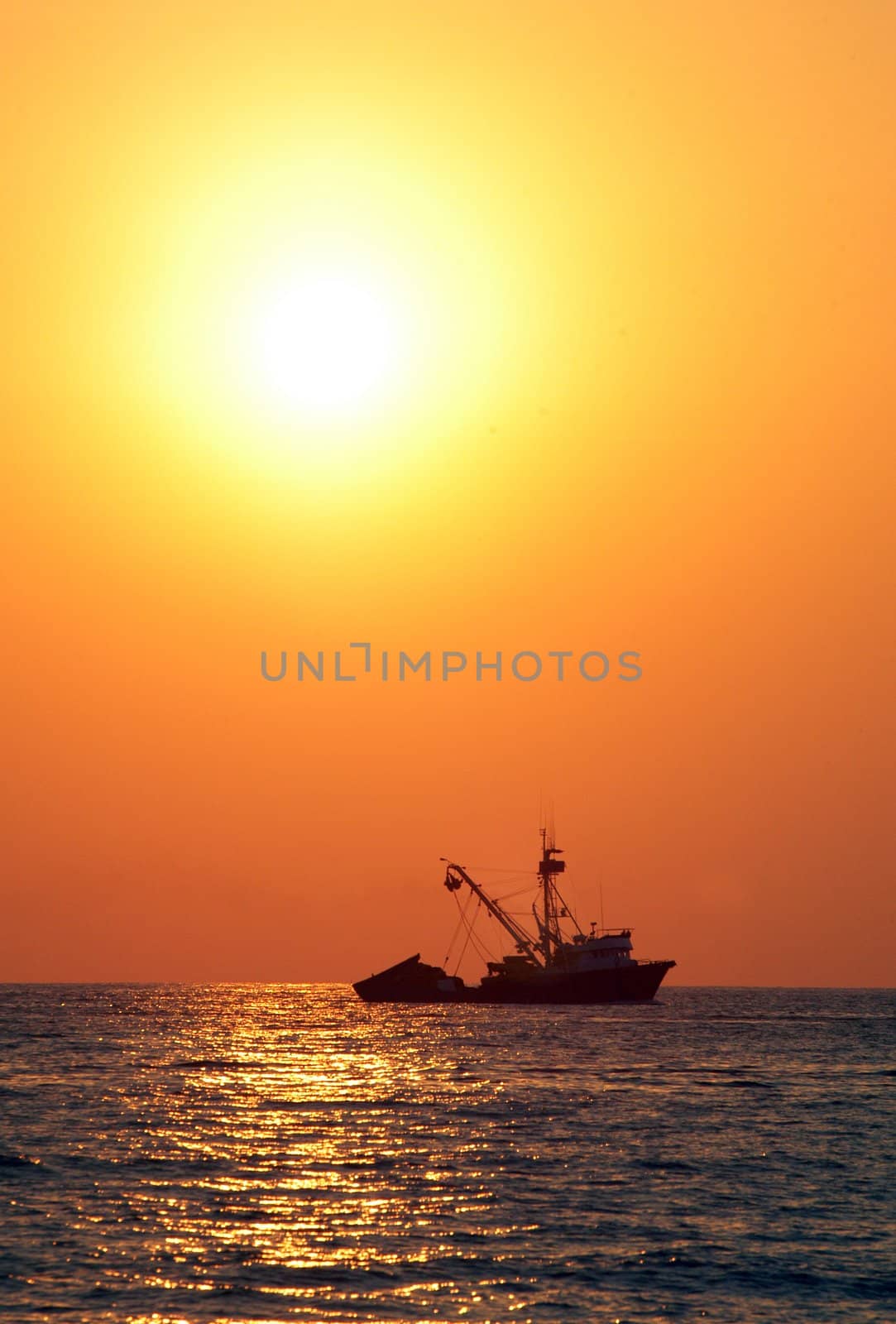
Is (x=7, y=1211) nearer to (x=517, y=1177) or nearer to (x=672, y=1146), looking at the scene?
(x=517, y=1177)

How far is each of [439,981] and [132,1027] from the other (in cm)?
5803

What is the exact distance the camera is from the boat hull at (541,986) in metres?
174

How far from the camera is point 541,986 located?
579 feet

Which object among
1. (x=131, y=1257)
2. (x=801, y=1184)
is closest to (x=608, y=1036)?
(x=801, y=1184)

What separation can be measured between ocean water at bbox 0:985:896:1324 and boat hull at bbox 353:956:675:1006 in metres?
81.4

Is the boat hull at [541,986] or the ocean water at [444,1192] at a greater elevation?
the boat hull at [541,986]

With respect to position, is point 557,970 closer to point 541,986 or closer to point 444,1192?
point 541,986

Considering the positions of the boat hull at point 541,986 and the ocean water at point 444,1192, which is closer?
the ocean water at point 444,1192

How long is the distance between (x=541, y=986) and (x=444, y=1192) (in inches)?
5344

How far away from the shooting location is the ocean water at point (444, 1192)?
31172 mm

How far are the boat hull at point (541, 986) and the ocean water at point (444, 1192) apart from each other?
8142cm

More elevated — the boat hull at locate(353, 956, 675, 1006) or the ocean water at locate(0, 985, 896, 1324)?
the boat hull at locate(353, 956, 675, 1006)

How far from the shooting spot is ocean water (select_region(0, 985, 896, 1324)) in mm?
31172

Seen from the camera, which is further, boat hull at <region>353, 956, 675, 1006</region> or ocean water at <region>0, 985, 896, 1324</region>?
boat hull at <region>353, 956, 675, 1006</region>
